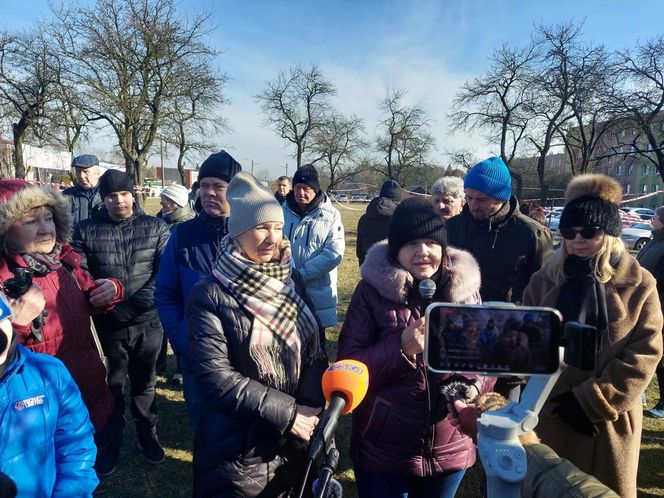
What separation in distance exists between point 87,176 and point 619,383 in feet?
19.6

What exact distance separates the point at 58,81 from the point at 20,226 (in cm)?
1673

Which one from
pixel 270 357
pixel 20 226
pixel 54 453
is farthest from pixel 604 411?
pixel 20 226

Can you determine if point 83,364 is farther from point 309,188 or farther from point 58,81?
point 58,81

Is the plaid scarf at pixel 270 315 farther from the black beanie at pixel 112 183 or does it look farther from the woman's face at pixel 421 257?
the black beanie at pixel 112 183

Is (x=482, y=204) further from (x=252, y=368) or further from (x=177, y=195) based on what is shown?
(x=177, y=195)

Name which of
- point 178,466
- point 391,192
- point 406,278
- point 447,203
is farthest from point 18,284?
point 391,192

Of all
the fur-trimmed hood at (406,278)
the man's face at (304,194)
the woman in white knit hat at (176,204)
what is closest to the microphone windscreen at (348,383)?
the fur-trimmed hood at (406,278)

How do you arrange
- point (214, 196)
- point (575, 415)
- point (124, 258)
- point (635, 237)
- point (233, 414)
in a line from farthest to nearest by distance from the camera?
point (635, 237) → point (124, 258) → point (214, 196) → point (575, 415) → point (233, 414)

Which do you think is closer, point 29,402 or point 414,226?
point 29,402

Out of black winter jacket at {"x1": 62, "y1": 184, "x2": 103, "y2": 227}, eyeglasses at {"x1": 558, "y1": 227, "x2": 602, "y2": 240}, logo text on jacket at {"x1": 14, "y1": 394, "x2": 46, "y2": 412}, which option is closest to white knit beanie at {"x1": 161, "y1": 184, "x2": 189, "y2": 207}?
black winter jacket at {"x1": 62, "y1": 184, "x2": 103, "y2": 227}

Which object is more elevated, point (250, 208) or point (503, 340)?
point (250, 208)

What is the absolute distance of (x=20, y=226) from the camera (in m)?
2.12

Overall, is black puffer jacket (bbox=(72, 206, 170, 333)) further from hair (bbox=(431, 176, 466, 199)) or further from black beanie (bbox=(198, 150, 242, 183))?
hair (bbox=(431, 176, 466, 199))

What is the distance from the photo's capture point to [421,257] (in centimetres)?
195
